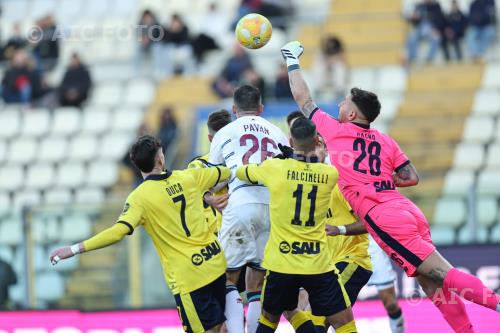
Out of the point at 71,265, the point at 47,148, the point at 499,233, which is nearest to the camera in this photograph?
the point at 499,233

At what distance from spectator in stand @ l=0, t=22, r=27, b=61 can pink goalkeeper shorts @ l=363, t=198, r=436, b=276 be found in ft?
43.8

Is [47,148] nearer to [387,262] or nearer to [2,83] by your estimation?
[2,83]

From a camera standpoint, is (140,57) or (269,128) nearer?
(269,128)

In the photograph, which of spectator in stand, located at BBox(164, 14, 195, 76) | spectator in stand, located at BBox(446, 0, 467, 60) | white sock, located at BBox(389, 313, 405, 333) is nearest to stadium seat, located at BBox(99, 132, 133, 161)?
spectator in stand, located at BBox(164, 14, 195, 76)

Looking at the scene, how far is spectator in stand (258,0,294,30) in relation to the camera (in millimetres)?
22547

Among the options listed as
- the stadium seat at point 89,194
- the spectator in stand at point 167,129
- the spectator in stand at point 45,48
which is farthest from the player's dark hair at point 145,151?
the spectator in stand at point 45,48

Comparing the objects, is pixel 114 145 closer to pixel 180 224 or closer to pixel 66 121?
pixel 66 121

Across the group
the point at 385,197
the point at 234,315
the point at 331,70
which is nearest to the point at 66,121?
the point at 331,70

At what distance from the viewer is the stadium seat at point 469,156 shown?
18.8 metres

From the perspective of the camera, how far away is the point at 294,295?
428 inches

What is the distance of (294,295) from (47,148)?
1187 cm

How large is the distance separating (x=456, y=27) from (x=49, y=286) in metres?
7.93

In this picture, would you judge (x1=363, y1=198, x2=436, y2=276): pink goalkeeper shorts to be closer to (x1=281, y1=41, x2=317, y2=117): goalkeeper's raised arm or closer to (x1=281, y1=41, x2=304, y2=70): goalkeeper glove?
(x1=281, y1=41, x2=317, y2=117): goalkeeper's raised arm

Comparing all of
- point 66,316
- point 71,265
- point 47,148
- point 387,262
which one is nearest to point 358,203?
point 387,262
